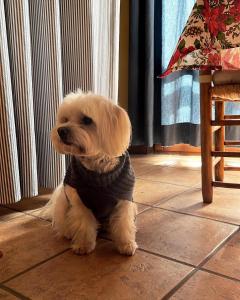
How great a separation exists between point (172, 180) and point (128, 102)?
3.22 feet

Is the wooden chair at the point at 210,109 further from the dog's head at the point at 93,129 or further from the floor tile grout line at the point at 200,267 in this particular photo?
the dog's head at the point at 93,129

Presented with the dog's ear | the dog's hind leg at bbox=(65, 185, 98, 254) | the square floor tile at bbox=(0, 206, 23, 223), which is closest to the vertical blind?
the square floor tile at bbox=(0, 206, 23, 223)

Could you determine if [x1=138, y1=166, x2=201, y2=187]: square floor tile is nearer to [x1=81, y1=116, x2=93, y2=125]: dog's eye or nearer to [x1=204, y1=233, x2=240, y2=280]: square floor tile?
[x1=204, y1=233, x2=240, y2=280]: square floor tile

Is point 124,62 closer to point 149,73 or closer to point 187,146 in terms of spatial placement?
point 149,73

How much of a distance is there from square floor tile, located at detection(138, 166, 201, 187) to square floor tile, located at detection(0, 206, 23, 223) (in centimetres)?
87

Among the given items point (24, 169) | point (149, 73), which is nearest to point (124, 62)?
point (149, 73)

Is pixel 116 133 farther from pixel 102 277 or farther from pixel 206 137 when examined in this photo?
pixel 206 137

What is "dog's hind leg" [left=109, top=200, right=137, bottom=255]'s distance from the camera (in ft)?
4.00

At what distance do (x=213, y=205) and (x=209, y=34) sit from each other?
76 cm

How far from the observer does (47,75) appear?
1.67 metres

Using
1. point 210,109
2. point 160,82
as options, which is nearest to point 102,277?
point 210,109

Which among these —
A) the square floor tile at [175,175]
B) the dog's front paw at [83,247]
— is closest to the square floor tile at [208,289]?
the dog's front paw at [83,247]

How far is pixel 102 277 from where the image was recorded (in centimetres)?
107

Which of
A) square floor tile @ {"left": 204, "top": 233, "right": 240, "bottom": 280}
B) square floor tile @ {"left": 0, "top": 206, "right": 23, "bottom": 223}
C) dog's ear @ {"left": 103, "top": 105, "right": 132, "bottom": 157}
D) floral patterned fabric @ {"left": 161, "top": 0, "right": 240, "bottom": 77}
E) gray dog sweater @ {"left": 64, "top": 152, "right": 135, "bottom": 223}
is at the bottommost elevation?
square floor tile @ {"left": 0, "top": 206, "right": 23, "bottom": 223}
